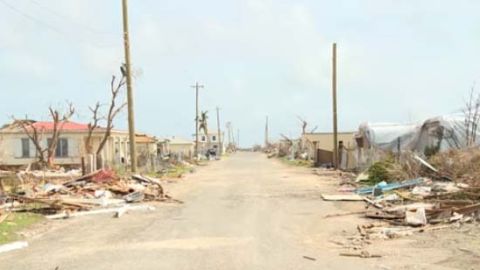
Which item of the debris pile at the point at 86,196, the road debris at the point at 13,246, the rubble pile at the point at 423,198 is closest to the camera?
the road debris at the point at 13,246

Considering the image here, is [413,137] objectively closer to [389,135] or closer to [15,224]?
[389,135]

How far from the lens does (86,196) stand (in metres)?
23.3

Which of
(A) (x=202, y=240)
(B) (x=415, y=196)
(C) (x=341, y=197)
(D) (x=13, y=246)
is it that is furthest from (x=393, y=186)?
(D) (x=13, y=246)

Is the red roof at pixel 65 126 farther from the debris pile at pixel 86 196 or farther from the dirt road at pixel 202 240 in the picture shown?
the dirt road at pixel 202 240

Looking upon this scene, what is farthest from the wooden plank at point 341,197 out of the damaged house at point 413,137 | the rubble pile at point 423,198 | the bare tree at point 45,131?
the bare tree at point 45,131

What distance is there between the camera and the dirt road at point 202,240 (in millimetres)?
11070

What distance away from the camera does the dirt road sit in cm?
1107

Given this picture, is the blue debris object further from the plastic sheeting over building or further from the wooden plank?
the plastic sheeting over building

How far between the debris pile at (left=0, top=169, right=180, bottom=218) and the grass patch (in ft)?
2.33

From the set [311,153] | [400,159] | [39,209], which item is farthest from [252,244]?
[311,153]

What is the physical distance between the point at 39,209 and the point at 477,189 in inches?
459

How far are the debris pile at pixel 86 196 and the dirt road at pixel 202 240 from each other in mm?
1499

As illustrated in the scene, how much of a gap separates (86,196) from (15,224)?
7.02 metres

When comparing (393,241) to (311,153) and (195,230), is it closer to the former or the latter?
(195,230)
